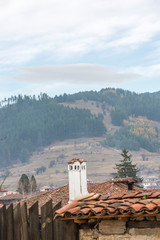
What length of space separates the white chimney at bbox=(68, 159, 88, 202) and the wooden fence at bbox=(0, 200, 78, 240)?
1159 centimetres

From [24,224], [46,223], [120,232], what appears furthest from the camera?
[24,224]

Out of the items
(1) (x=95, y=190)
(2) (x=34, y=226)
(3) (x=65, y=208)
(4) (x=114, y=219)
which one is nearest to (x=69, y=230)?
(3) (x=65, y=208)

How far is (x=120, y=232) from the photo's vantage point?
18.5ft

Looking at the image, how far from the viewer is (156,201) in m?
5.62

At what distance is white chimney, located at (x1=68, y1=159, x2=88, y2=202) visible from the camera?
1811 cm

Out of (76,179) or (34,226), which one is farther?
(76,179)

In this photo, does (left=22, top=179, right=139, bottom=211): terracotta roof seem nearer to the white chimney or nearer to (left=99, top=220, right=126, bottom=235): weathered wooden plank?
the white chimney

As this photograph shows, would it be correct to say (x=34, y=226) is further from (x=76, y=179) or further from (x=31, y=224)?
(x=76, y=179)

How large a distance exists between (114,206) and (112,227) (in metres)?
0.25

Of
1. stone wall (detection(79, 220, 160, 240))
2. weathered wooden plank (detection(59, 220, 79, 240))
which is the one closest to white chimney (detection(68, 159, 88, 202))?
weathered wooden plank (detection(59, 220, 79, 240))

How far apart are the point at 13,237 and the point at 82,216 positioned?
1278 mm

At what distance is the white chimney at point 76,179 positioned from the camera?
18.1 meters

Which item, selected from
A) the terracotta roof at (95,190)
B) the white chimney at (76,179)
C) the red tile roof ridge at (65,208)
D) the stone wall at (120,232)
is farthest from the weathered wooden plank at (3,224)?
the terracotta roof at (95,190)

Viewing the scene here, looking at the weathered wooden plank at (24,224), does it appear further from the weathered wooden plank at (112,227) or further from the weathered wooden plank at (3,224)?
the weathered wooden plank at (112,227)
